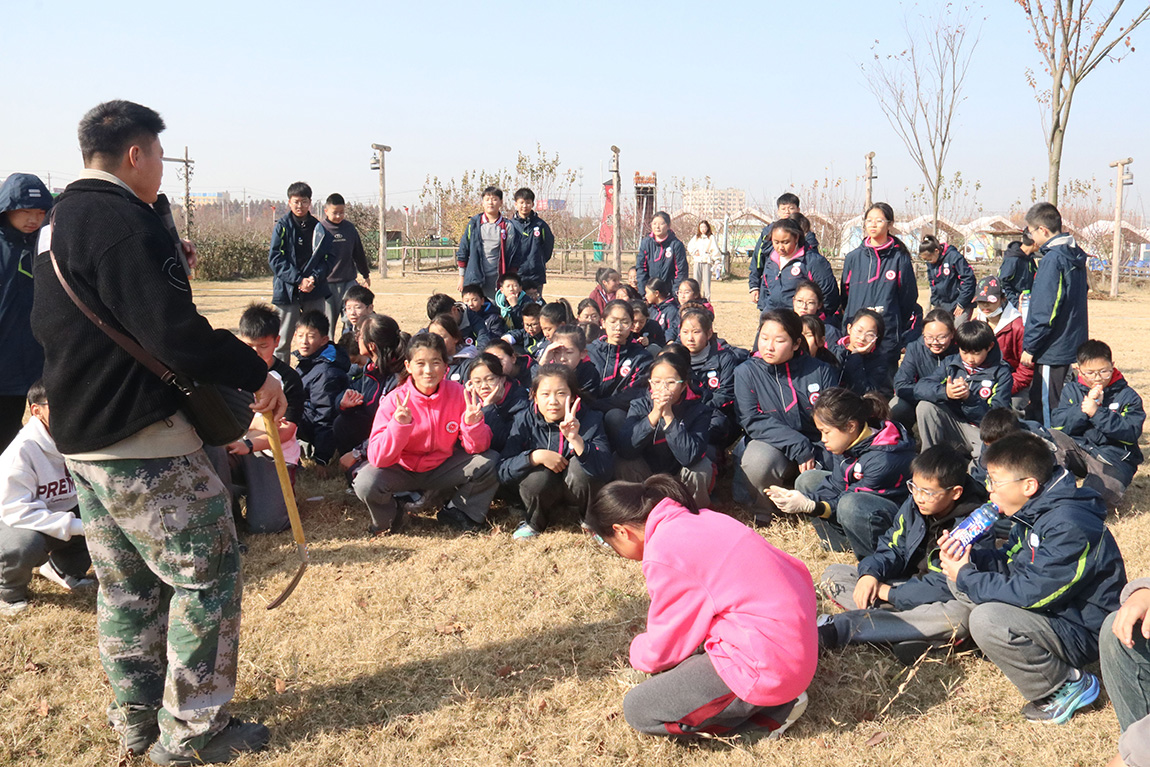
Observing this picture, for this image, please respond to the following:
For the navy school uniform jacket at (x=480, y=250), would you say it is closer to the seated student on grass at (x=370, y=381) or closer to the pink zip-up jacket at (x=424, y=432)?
the seated student on grass at (x=370, y=381)

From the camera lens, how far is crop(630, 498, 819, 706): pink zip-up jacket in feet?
8.58

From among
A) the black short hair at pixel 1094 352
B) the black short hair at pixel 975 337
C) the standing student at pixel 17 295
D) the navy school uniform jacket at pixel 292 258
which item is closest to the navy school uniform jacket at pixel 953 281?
the black short hair at pixel 975 337

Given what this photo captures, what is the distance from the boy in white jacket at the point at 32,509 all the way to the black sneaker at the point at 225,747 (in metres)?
1.46

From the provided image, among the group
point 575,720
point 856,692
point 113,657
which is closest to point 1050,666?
point 856,692

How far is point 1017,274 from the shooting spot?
779 centimetres

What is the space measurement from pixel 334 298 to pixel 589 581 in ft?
18.8

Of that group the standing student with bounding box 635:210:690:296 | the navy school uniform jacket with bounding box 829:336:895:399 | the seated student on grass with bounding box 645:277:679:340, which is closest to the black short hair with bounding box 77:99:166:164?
the navy school uniform jacket with bounding box 829:336:895:399

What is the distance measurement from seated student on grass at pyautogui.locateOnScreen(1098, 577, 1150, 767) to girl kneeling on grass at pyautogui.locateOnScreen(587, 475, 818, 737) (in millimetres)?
868

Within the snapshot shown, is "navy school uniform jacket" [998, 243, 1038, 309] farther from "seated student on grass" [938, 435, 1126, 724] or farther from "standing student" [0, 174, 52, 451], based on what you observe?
"standing student" [0, 174, 52, 451]

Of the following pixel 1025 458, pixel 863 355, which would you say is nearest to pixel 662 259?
pixel 863 355

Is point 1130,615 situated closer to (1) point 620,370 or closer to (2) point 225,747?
(2) point 225,747

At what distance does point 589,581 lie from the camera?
4.11 meters

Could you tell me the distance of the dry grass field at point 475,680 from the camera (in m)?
2.81

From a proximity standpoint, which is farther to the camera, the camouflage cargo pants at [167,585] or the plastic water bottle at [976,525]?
the plastic water bottle at [976,525]
